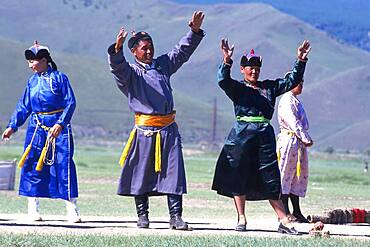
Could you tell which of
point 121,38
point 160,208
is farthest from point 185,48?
point 160,208

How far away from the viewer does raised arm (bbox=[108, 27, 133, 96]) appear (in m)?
12.0

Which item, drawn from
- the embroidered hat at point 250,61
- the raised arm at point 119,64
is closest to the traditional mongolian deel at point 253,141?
the embroidered hat at point 250,61

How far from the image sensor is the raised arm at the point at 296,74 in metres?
12.2

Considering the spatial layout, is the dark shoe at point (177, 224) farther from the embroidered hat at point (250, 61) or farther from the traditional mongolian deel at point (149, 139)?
→ the embroidered hat at point (250, 61)

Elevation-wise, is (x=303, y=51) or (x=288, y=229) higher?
(x=303, y=51)

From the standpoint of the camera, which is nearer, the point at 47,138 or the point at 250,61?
the point at 250,61

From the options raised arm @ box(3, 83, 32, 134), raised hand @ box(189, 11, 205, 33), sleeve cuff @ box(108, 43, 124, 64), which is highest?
raised hand @ box(189, 11, 205, 33)

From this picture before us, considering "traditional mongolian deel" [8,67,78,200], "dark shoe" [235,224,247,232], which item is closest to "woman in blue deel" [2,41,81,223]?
"traditional mongolian deel" [8,67,78,200]

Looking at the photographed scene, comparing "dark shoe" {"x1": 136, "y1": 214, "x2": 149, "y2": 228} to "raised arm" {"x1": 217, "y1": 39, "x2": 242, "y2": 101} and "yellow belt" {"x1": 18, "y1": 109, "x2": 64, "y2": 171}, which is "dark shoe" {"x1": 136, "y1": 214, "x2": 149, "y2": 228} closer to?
"yellow belt" {"x1": 18, "y1": 109, "x2": 64, "y2": 171}

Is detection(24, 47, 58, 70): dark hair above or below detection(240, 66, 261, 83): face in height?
above

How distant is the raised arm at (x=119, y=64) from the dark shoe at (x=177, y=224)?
1.39 m

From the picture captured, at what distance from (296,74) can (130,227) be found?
88.5 inches

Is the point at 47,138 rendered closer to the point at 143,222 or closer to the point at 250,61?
the point at 143,222

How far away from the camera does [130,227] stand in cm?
1235
